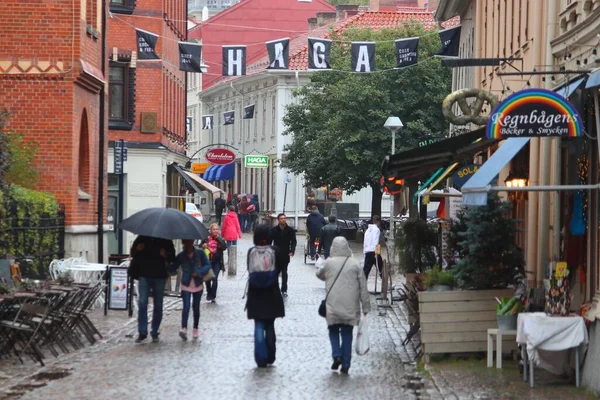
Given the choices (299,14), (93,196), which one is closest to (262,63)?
(299,14)

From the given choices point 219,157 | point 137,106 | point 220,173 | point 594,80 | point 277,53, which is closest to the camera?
point 594,80

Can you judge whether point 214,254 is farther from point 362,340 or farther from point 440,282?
point 362,340

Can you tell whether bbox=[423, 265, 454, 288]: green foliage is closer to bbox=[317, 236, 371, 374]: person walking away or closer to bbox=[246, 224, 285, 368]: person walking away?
bbox=[317, 236, 371, 374]: person walking away

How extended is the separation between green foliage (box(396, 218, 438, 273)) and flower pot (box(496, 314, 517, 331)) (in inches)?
234

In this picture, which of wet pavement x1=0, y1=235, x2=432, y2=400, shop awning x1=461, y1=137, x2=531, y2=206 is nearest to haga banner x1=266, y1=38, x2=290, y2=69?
wet pavement x1=0, y1=235, x2=432, y2=400

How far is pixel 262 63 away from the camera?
84062mm

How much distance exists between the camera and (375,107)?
187 ft

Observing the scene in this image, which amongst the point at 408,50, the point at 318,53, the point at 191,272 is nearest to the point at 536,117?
the point at 191,272

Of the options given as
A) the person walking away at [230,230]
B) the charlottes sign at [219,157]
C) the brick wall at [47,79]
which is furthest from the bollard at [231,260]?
the charlottes sign at [219,157]

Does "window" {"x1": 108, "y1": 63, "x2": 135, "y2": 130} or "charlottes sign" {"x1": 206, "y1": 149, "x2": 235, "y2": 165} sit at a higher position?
"window" {"x1": 108, "y1": 63, "x2": 135, "y2": 130}

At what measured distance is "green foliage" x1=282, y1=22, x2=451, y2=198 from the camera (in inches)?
2222

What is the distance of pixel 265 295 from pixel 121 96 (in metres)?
27.0

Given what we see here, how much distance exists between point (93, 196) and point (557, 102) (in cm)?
1680

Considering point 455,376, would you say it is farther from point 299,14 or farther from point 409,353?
point 299,14
